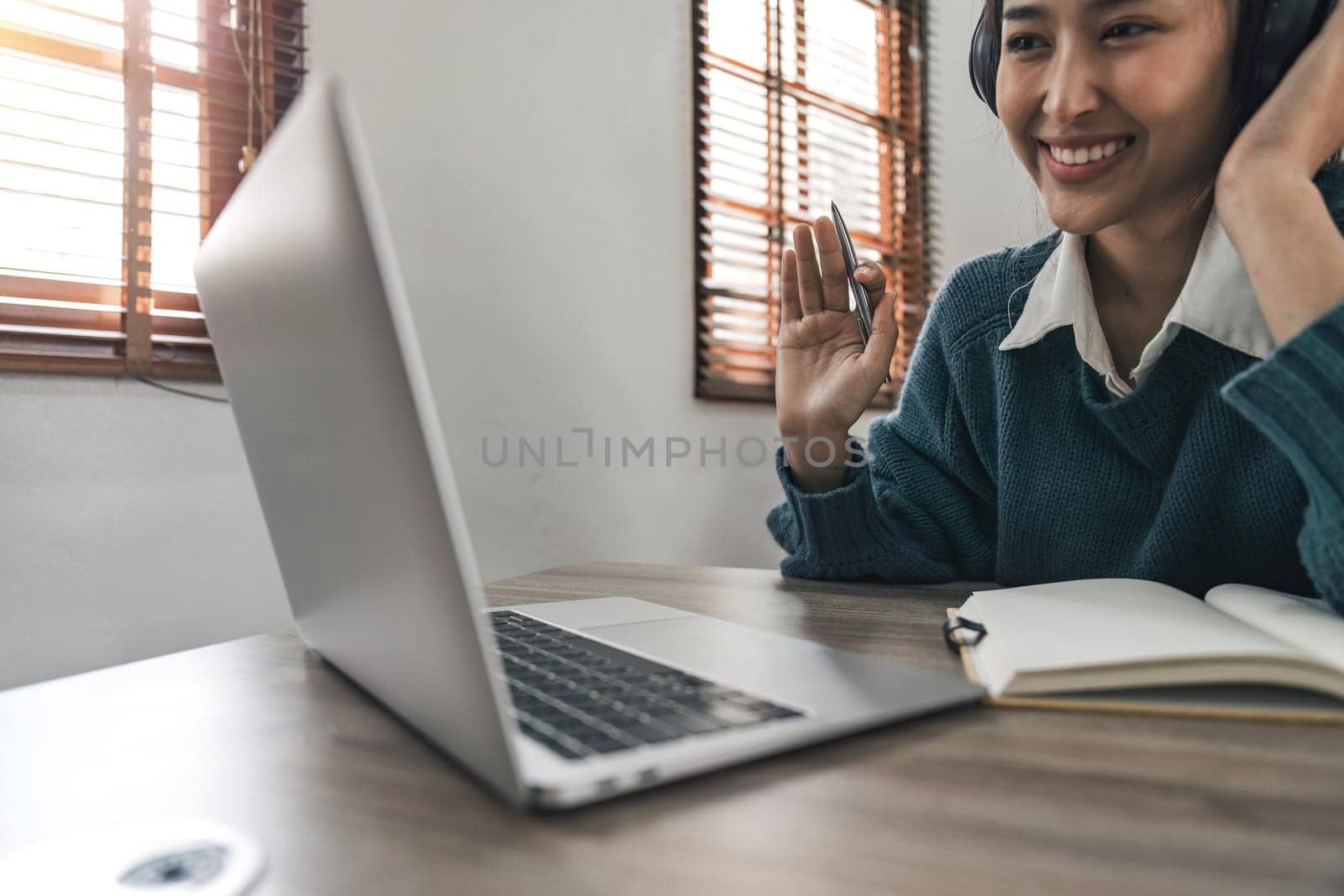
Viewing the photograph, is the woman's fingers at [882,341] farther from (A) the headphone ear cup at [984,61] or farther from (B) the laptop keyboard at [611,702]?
(B) the laptop keyboard at [611,702]

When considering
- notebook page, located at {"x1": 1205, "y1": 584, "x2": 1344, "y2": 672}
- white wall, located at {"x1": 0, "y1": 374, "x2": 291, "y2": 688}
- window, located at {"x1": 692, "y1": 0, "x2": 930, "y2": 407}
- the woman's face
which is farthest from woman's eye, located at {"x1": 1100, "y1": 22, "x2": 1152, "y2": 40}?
window, located at {"x1": 692, "y1": 0, "x2": 930, "y2": 407}

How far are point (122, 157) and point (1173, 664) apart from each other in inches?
55.8

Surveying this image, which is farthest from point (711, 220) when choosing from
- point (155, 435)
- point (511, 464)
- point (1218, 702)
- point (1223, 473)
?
point (1218, 702)

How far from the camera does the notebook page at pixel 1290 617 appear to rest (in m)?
0.47

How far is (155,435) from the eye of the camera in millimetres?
1291

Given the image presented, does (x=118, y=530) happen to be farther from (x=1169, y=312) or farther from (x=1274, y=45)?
(x=1274, y=45)

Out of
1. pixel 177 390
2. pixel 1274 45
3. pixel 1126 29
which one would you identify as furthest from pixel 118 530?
pixel 1274 45

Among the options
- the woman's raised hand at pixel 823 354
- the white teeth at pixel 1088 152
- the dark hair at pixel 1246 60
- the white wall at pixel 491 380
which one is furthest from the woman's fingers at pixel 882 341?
the white wall at pixel 491 380

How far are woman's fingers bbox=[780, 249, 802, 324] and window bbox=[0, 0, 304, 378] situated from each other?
0.82 metres

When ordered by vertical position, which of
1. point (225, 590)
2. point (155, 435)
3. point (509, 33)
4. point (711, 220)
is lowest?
point (225, 590)

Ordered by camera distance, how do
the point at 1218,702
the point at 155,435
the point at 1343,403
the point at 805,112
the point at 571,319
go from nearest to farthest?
the point at 1218,702
the point at 1343,403
the point at 155,435
the point at 571,319
the point at 805,112

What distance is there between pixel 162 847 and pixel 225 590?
116 cm

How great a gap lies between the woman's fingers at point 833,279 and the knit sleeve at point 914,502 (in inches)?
5.0

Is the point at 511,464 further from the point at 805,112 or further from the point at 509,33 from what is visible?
the point at 805,112
